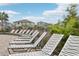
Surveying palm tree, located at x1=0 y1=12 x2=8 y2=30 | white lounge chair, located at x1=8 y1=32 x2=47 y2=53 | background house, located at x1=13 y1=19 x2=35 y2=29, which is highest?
palm tree, located at x1=0 y1=12 x2=8 y2=30

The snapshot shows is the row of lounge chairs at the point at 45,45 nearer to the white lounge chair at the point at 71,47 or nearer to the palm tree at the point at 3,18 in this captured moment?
the white lounge chair at the point at 71,47

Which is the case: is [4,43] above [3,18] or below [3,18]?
below

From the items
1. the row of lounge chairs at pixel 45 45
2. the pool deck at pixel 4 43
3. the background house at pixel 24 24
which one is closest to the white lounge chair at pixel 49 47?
the row of lounge chairs at pixel 45 45

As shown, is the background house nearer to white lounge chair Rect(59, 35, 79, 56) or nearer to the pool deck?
the pool deck

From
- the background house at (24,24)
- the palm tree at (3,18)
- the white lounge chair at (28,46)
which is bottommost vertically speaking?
the white lounge chair at (28,46)

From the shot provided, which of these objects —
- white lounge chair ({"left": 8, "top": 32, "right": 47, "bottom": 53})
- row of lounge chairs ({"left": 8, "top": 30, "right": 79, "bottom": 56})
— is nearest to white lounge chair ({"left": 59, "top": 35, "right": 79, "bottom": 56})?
row of lounge chairs ({"left": 8, "top": 30, "right": 79, "bottom": 56})

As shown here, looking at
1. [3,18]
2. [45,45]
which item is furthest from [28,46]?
[3,18]

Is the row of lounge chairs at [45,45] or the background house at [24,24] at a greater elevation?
the background house at [24,24]

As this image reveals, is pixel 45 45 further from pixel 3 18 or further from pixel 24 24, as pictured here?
pixel 3 18
